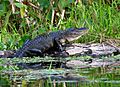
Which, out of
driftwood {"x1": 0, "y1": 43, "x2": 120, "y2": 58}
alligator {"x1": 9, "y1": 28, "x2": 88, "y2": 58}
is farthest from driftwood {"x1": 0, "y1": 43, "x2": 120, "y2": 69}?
alligator {"x1": 9, "y1": 28, "x2": 88, "y2": 58}

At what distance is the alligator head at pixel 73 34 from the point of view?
7070mm

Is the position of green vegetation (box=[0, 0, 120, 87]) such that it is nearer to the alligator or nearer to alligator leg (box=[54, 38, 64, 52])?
the alligator

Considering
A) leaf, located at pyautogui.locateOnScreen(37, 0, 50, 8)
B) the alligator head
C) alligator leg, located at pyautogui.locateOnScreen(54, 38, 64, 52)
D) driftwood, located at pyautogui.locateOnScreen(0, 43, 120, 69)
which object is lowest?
driftwood, located at pyautogui.locateOnScreen(0, 43, 120, 69)

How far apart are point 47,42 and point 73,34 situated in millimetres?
393

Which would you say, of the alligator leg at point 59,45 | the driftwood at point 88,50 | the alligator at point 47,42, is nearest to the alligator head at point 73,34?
the alligator at point 47,42

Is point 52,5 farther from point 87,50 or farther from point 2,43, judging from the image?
point 87,50

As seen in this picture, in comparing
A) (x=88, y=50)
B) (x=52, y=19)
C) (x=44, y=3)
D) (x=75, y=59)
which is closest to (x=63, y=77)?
(x=75, y=59)

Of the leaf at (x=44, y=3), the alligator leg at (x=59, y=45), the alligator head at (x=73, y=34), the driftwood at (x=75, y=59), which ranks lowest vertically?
the driftwood at (x=75, y=59)

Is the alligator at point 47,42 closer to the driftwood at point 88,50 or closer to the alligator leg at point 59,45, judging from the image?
the alligator leg at point 59,45

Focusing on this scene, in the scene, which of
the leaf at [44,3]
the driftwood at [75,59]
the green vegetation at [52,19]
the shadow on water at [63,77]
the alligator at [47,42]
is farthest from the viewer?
the leaf at [44,3]

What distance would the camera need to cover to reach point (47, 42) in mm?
6945

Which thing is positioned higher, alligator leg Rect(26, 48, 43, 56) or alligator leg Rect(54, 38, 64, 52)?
alligator leg Rect(54, 38, 64, 52)

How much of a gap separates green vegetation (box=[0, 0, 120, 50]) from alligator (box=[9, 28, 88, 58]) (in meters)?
0.20

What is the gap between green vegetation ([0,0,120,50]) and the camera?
753cm
